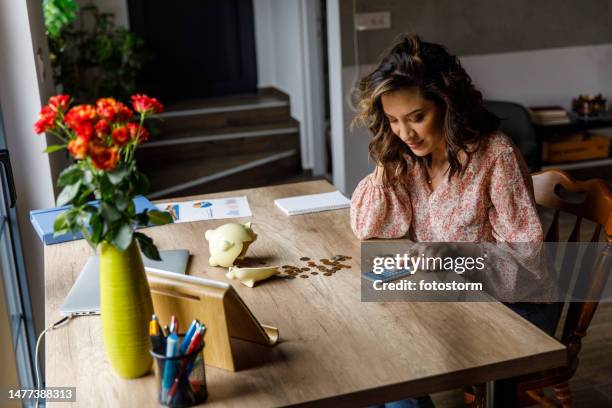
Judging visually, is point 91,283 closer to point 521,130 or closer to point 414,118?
point 414,118

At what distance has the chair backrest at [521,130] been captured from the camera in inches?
171

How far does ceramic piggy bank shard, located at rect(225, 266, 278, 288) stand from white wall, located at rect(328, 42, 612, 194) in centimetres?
297

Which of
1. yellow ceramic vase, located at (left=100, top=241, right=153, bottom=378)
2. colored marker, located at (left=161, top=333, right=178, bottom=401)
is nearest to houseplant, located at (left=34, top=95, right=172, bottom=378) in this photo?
yellow ceramic vase, located at (left=100, top=241, right=153, bottom=378)

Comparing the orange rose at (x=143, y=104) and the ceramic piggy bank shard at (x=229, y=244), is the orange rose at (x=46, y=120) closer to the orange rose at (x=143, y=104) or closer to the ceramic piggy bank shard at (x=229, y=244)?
the orange rose at (x=143, y=104)

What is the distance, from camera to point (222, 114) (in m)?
5.67

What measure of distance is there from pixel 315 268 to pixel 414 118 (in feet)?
1.42

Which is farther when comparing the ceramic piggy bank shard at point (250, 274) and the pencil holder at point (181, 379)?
the ceramic piggy bank shard at point (250, 274)

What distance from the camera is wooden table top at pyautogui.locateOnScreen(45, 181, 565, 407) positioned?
1172 mm

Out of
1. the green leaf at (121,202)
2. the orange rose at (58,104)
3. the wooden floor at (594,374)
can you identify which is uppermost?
the orange rose at (58,104)

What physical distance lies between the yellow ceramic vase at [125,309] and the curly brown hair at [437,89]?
79 centimetres

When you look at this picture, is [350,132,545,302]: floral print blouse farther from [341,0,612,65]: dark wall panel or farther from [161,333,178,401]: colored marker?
[341,0,612,65]: dark wall panel

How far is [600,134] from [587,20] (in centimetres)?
84

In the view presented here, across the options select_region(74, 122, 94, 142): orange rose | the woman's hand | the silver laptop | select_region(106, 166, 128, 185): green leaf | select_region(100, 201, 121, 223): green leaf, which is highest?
select_region(74, 122, 94, 142): orange rose

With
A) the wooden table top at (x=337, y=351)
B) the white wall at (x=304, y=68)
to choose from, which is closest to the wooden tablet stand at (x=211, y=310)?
the wooden table top at (x=337, y=351)
